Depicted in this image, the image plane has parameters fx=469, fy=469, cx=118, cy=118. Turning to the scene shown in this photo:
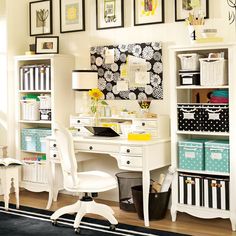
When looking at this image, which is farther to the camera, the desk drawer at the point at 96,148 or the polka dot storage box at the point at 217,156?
the desk drawer at the point at 96,148

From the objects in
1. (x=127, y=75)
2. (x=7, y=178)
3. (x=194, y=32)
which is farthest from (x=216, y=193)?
(x=7, y=178)

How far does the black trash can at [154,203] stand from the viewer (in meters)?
4.35

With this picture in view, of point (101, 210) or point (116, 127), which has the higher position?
point (116, 127)

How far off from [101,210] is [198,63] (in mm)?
1598

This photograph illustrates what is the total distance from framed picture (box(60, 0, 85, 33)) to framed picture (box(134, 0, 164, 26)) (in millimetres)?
716

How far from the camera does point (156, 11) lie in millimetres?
4801

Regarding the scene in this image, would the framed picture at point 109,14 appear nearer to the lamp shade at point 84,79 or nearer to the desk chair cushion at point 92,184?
the lamp shade at point 84,79

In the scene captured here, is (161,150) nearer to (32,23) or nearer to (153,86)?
(153,86)

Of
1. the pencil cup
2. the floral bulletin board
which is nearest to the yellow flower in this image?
the floral bulletin board

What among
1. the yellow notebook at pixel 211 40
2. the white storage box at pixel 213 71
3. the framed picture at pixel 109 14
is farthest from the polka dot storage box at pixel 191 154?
the framed picture at pixel 109 14

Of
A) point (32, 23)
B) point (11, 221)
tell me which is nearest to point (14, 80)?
point (32, 23)

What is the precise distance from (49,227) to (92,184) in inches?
22.2

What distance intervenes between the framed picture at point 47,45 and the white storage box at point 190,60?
174cm

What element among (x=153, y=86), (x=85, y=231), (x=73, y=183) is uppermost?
(x=153, y=86)
